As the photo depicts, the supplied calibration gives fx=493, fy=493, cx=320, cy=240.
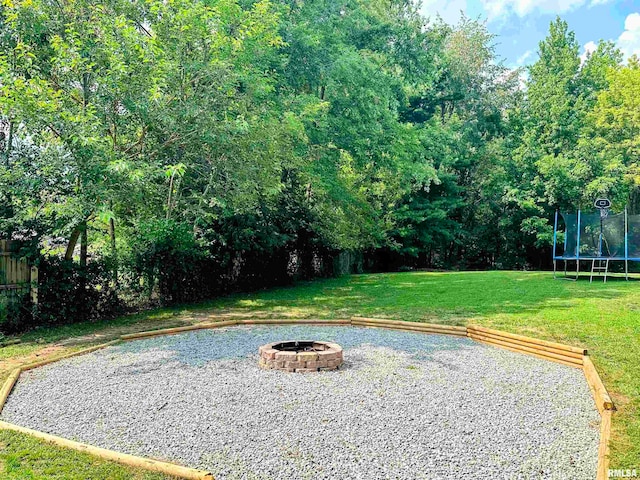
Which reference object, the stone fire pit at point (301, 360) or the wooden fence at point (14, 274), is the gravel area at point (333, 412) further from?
the wooden fence at point (14, 274)

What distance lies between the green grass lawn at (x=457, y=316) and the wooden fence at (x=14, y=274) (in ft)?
2.04

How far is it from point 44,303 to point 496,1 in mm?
23262

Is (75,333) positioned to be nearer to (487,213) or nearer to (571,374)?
(571,374)

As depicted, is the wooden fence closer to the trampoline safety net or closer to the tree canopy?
the tree canopy

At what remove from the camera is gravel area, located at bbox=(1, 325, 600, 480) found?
2.85 metres

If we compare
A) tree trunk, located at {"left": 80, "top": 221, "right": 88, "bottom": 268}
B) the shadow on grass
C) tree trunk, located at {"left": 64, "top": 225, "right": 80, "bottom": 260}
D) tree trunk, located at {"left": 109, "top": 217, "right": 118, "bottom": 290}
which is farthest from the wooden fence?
the shadow on grass

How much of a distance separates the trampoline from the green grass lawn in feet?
3.75

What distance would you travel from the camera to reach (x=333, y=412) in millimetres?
3600

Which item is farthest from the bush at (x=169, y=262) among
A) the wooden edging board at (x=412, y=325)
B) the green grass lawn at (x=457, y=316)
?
the wooden edging board at (x=412, y=325)

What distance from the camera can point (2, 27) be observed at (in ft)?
22.4

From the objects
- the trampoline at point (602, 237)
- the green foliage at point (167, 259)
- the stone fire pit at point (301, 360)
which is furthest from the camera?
the trampoline at point (602, 237)

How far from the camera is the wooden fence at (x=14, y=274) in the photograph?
638 centimetres

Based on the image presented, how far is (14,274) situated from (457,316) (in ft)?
20.3

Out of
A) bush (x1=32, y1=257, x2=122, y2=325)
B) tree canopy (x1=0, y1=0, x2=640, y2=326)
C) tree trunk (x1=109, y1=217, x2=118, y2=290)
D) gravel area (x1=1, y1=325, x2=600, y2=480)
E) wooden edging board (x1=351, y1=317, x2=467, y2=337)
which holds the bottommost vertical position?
gravel area (x1=1, y1=325, x2=600, y2=480)
